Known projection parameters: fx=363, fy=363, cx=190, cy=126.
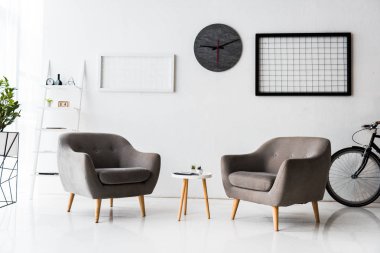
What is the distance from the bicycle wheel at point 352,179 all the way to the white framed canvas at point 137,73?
7.48 ft

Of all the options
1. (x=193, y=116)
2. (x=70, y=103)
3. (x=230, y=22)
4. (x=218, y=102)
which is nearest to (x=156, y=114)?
(x=193, y=116)

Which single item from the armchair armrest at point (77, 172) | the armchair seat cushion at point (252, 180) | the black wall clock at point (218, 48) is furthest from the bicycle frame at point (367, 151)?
the armchair armrest at point (77, 172)

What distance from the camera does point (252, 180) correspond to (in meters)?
3.27

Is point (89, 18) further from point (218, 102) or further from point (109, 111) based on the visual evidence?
point (218, 102)

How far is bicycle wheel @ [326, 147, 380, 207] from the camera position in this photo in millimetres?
4344

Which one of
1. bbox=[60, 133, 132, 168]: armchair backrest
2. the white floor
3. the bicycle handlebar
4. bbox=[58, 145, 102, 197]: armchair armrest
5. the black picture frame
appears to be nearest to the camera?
the white floor

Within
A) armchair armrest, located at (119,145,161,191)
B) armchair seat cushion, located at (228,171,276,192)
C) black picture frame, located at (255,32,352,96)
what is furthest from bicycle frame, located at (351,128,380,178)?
armchair armrest, located at (119,145,161,191)

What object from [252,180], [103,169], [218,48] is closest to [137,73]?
[218,48]

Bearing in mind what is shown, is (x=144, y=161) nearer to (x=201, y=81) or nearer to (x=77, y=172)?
(x=77, y=172)

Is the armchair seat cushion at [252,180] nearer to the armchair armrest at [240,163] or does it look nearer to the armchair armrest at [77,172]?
the armchair armrest at [240,163]

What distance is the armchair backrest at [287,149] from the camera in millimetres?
3512

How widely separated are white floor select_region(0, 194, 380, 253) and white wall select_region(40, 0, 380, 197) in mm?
836

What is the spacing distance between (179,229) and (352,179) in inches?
99.6

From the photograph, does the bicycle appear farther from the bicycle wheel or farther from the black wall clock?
the black wall clock
